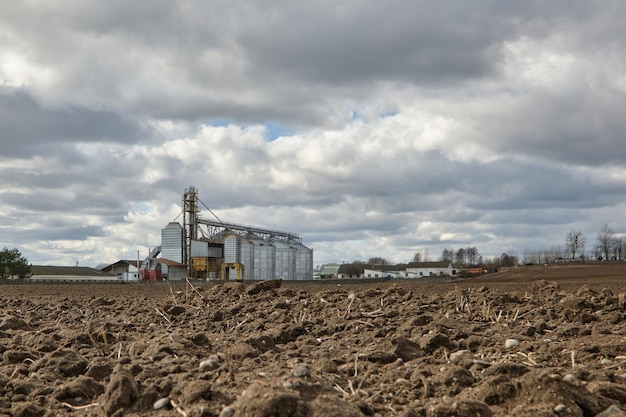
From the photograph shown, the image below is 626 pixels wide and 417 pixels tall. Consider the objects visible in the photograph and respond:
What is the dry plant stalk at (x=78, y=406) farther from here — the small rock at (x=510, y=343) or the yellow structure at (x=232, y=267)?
the yellow structure at (x=232, y=267)

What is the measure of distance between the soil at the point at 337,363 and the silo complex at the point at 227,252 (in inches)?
2115

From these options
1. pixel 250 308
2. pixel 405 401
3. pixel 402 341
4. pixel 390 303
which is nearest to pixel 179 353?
pixel 402 341

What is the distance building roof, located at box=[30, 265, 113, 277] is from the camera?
93.2 m

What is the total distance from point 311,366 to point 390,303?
281 inches

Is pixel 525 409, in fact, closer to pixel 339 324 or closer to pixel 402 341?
pixel 402 341

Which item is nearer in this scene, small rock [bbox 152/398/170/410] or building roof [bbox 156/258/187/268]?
small rock [bbox 152/398/170/410]

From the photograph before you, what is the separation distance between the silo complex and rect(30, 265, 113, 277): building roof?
106 feet

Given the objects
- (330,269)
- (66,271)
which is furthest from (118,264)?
(330,269)

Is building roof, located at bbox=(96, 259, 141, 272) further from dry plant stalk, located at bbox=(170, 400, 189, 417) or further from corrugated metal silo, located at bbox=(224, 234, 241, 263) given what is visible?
dry plant stalk, located at bbox=(170, 400, 189, 417)

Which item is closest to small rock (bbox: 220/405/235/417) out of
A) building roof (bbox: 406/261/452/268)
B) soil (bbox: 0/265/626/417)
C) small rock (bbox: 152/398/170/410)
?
soil (bbox: 0/265/626/417)

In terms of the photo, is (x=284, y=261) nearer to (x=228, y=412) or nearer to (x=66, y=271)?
(x=66, y=271)

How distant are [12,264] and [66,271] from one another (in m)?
27.9

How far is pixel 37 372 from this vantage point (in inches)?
308

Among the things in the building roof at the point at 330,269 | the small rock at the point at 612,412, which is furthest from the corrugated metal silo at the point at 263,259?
the building roof at the point at 330,269
